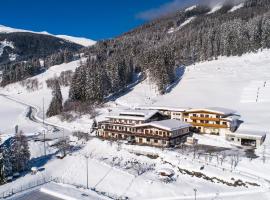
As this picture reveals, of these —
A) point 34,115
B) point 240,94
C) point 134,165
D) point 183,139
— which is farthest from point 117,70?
point 134,165

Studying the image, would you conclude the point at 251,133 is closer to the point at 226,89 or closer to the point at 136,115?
the point at 136,115

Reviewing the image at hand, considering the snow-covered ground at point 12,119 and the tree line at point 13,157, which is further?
the snow-covered ground at point 12,119

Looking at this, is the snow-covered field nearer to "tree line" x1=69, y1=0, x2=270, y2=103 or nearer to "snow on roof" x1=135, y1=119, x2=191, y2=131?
"snow on roof" x1=135, y1=119, x2=191, y2=131

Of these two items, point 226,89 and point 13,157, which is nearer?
point 13,157

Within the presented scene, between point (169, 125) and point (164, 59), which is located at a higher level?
point (164, 59)

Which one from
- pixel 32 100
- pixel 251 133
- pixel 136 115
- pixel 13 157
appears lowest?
pixel 13 157

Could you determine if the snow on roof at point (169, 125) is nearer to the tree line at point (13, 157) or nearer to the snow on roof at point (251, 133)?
the snow on roof at point (251, 133)

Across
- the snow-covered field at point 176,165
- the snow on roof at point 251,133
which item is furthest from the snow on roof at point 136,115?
the snow on roof at point 251,133

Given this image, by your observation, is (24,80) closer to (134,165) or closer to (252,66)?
(252,66)

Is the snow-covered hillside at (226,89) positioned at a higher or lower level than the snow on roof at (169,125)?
higher

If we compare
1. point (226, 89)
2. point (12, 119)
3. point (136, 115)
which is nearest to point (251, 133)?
point (136, 115)

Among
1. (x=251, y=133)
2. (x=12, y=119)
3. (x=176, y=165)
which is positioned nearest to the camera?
(x=176, y=165)

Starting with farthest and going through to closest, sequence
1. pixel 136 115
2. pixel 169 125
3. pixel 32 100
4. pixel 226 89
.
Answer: pixel 32 100 → pixel 226 89 → pixel 136 115 → pixel 169 125
